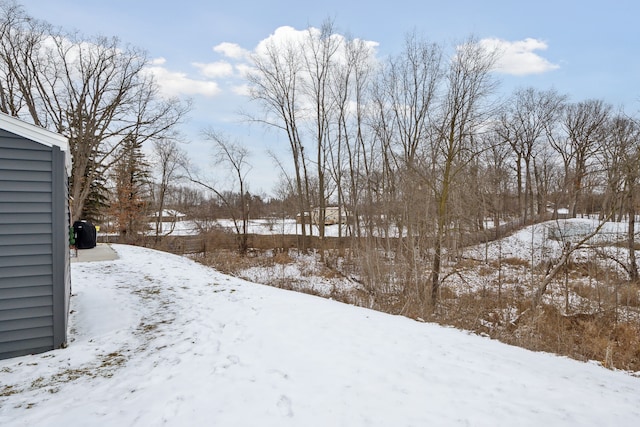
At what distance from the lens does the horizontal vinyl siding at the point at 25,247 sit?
129 inches

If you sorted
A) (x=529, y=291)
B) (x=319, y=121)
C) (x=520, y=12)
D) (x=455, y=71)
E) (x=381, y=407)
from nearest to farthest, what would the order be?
(x=381, y=407), (x=520, y=12), (x=455, y=71), (x=529, y=291), (x=319, y=121)

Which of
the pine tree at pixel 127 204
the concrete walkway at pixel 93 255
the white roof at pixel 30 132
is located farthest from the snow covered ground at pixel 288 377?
the pine tree at pixel 127 204

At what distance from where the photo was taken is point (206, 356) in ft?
11.1

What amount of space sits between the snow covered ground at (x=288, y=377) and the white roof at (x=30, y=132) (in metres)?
2.15

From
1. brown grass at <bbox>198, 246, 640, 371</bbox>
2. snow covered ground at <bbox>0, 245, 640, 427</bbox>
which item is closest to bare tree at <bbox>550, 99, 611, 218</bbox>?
brown grass at <bbox>198, 246, 640, 371</bbox>

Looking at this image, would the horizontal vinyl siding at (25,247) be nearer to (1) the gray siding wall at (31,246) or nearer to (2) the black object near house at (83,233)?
(1) the gray siding wall at (31,246)

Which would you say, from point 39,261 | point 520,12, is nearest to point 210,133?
point 520,12

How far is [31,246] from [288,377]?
2.84m

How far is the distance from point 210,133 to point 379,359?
1593 cm

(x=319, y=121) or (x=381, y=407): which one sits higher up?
(x=319, y=121)

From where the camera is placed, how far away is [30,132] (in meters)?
3.37

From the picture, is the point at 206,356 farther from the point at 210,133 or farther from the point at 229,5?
the point at 210,133

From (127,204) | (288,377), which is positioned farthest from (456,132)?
(127,204)

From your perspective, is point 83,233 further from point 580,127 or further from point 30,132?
point 580,127
